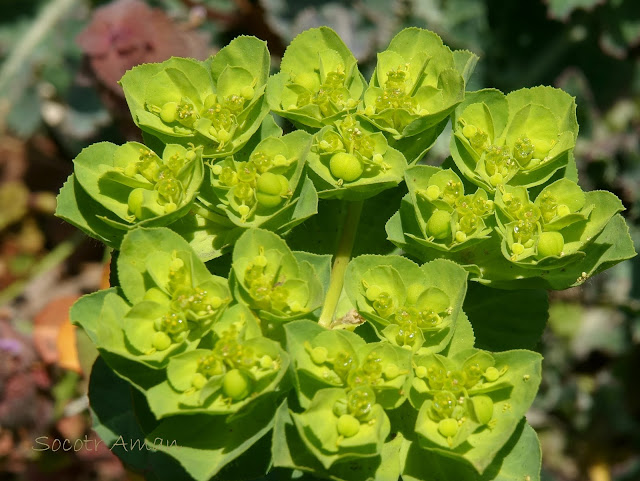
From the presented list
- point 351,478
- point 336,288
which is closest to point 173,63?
point 336,288

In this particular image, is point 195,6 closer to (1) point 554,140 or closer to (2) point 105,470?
(2) point 105,470

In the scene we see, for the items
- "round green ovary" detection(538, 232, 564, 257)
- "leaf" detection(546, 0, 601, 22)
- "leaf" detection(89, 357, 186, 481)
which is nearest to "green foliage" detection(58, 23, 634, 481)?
"round green ovary" detection(538, 232, 564, 257)

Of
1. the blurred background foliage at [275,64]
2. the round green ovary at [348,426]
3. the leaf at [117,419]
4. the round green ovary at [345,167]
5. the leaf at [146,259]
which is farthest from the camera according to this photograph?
the blurred background foliage at [275,64]

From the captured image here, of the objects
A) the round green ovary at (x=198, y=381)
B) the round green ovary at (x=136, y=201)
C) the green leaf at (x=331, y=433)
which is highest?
the round green ovary at (x=136, y=201)

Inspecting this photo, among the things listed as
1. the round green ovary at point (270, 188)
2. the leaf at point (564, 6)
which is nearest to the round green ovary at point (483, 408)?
the round green ovary at point (270, 188)

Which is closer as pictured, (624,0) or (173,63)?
(173,63)

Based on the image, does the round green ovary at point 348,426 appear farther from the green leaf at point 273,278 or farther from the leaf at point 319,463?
the green leaf at point 273,278

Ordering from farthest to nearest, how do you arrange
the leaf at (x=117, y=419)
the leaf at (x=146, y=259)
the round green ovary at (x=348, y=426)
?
the leaf at (x=117, y=419)
the leaf at (x=146, y=259)
the round green ovary at (x=348, y=426)
